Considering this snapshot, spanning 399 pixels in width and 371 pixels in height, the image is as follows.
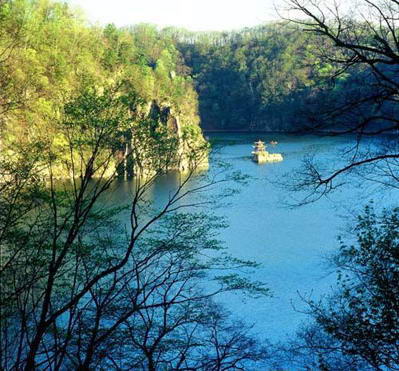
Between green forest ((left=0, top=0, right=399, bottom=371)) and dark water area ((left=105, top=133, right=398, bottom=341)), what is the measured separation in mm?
307

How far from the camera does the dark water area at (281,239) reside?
34.3 ft

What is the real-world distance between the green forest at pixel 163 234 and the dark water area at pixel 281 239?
0.31 m

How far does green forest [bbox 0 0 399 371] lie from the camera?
4844 millimetres

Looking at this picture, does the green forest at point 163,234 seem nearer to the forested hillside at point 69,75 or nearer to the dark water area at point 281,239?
the forested hillside at point 69,75

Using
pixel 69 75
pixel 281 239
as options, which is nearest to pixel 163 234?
pixel 281 239

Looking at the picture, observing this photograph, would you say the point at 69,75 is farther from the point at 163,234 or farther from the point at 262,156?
the point at 163,234

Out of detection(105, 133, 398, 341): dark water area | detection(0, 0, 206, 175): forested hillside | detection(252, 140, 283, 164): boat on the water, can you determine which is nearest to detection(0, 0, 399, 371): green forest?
detection(0, 0, 206, 175): forested hillside

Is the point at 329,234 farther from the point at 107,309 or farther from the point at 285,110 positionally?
the point at 285,110

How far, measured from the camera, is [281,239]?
52.6ft

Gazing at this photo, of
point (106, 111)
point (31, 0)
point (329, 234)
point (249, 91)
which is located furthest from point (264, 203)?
point (249, 91)

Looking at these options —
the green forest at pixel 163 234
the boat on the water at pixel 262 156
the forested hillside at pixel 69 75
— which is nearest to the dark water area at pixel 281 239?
the green forest at pixel 163 234

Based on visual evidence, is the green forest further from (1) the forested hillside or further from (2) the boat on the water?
(2) the boat on the water

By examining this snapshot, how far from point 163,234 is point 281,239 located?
520cm

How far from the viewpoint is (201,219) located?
6.92m
